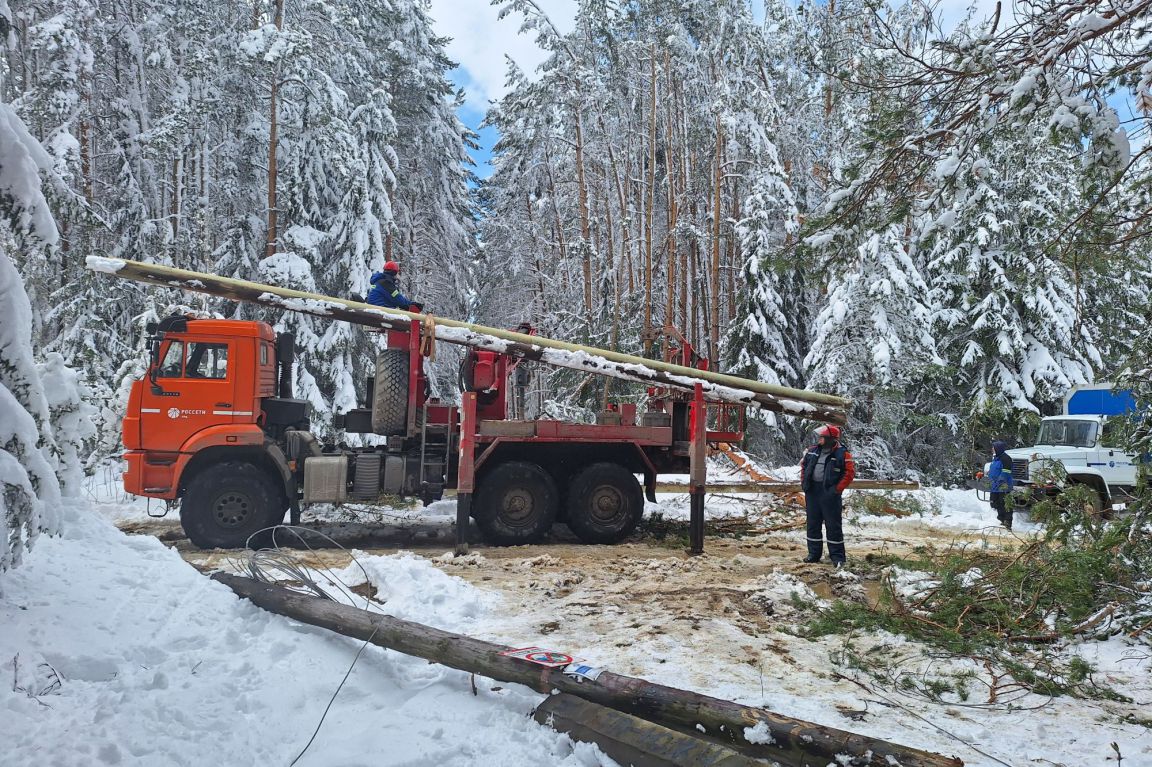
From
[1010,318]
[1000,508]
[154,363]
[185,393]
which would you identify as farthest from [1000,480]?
[154,363]

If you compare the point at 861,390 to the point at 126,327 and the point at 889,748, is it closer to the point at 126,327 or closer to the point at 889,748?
the point at 889,748

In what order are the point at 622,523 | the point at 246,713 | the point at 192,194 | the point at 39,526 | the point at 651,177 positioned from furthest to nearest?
1. the point at 651,177
2. the point at 192,194
3. the point at 622,523
4. the point at 39,526
5. the point at 246,713

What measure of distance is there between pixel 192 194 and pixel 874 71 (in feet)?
60.7

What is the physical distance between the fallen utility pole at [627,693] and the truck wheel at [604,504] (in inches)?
187

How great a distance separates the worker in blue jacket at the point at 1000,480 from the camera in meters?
11.8

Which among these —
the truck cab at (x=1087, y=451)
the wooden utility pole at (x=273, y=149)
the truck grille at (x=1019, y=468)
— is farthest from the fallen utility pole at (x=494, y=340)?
the wooden utility pole at (x=273, y=149)

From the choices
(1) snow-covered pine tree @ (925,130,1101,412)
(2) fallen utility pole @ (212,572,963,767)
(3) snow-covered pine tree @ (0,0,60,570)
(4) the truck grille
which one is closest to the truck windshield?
(4) the truck grille

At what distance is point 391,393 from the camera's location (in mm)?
9125

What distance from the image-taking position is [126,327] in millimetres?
16656

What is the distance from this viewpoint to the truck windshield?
13.2m

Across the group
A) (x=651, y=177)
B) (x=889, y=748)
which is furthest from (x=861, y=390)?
(x=889, y=748)

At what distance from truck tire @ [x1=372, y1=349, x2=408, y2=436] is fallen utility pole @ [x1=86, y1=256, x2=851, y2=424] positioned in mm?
422

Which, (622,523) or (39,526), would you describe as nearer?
(39,526)

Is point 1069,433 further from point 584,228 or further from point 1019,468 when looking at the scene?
point 584,228
